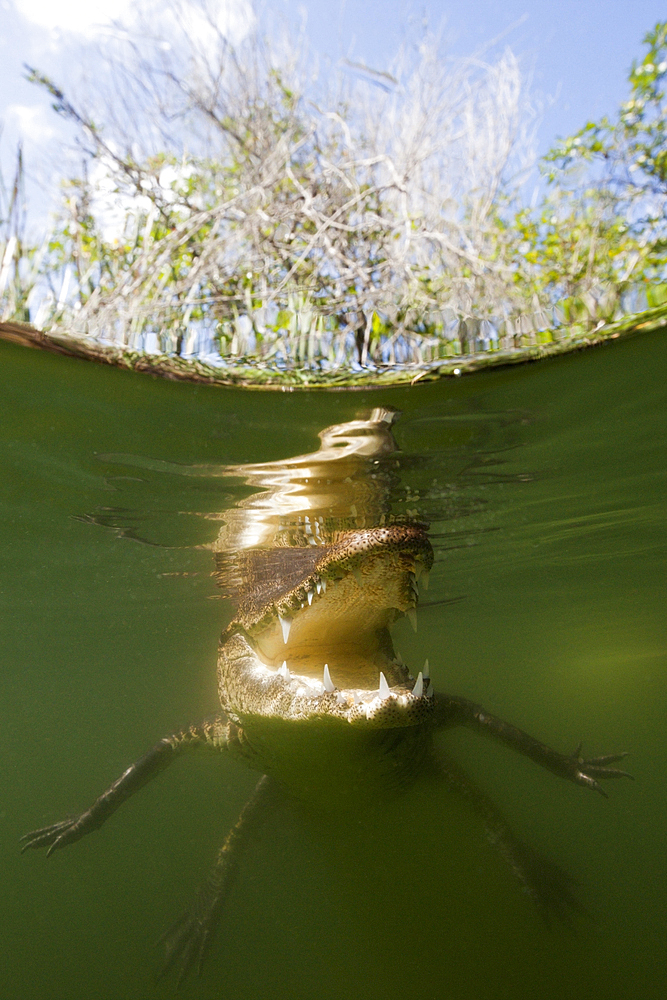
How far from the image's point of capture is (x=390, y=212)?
290 cm

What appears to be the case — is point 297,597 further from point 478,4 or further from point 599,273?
point 478,4

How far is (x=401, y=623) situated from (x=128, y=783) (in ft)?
28.5

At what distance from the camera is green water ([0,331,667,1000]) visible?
15.6 feet

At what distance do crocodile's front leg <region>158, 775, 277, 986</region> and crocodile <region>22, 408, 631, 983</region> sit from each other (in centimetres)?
1

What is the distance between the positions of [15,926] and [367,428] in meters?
21.4

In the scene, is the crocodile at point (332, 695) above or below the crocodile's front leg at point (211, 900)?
above

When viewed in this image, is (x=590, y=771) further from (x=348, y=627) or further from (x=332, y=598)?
(x=332, y=598)

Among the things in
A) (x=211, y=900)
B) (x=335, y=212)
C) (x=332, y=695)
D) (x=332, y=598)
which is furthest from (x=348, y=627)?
(x=211, y=900)

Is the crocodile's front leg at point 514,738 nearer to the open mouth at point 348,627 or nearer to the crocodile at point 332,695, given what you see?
the crocodile at point 332,695

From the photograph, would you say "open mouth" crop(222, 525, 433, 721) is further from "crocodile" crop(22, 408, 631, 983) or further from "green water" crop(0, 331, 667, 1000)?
"green water" crop(0, 331, 667, 1000)

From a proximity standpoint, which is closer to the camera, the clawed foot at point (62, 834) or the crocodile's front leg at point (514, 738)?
the clawed foot at point (62, 834)

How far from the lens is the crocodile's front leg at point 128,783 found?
587 cm

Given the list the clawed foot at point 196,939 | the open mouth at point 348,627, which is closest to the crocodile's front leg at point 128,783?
the clawed foot at point 196,939

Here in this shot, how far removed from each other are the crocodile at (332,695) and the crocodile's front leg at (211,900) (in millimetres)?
12
